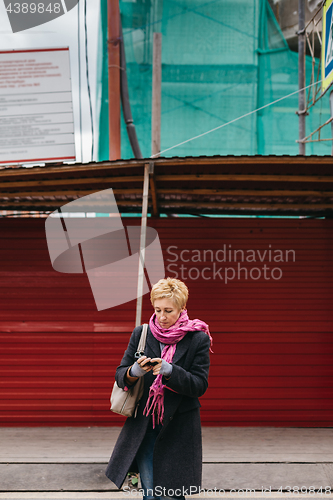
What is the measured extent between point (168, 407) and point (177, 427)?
148mm

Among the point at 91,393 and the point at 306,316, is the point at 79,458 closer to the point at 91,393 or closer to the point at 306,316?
the point at 91,393

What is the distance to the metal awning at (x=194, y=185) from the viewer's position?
407 cm

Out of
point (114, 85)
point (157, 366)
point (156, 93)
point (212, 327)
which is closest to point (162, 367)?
point (157, 366)

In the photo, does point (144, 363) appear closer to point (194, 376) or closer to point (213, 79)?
point (194, 376)

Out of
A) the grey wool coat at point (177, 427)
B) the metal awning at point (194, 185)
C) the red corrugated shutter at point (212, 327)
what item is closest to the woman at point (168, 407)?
the grey wool coat at point (177, 427)

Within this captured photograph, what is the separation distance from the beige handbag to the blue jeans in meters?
0.15

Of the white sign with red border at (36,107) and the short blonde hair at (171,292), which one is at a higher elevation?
the white sign with red border at (36,107)

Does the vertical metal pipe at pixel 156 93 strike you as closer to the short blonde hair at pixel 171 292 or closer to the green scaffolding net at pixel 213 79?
the green scaffolding net at pixel 213 79

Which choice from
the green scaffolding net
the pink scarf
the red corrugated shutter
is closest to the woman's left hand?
the pink scarf

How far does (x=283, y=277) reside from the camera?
5.70 metres

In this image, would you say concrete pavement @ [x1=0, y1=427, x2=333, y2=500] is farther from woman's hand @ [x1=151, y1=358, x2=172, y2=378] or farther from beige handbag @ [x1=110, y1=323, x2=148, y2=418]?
woman's hand @ [x1=151, y1=358, x2=172, y2=378]

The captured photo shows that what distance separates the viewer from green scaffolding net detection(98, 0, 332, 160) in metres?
9.57

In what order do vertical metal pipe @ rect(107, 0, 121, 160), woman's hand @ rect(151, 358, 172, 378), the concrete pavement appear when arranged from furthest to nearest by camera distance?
vertical metal pipe @ rect(107, 0, 121, 160), the concrete pavement, woman's hand @ rect(151, 358, 172, 378)

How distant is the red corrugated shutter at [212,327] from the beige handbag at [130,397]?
2.93 metres
